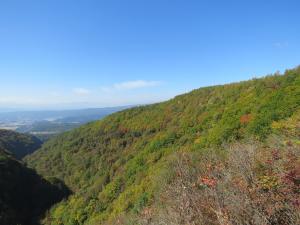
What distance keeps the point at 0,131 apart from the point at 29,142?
11.8m

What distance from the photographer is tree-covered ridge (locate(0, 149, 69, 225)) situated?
37.2 m

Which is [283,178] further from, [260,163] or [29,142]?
[29,142]

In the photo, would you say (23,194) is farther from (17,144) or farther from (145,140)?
(17,144)

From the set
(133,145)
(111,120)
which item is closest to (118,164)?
(133,145)

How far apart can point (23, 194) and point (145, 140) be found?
21.1m

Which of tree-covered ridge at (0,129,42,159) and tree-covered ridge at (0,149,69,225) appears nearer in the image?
tree-covered ridge at (0,149,69,225)

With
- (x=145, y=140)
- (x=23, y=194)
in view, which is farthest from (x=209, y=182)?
(x=145, y=140)

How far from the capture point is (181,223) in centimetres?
604

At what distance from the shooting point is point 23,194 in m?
43.7

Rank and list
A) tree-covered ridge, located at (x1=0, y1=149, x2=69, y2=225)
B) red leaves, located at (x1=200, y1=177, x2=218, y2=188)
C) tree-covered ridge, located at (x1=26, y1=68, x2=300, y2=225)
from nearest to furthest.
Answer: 1. red leaves, located at (x1=200, y1=177, x2=218, y2=188)
2. tree-covered ridge, located at (x1=26, y1=68, x2=300, y2=225)
3. tree-covered ridge, located at (x1=0, y1=149, x2=69, y2=225)

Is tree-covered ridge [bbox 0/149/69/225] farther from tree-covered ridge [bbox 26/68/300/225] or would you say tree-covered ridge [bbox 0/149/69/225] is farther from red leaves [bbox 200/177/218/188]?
red leaves [bbox 200/177/218/188]

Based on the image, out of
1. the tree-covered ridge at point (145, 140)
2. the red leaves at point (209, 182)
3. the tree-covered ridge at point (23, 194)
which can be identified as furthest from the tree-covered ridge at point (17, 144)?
the red leaves at point (209, 182)

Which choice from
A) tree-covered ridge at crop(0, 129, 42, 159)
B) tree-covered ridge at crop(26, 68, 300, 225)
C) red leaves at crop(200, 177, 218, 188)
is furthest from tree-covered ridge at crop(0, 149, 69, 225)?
tree-covered ridge at crop(0, 129, 42, 159)

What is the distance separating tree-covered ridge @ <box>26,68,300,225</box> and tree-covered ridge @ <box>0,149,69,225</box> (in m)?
2.81
